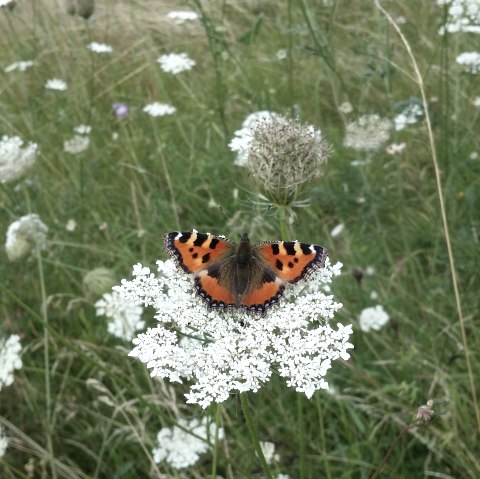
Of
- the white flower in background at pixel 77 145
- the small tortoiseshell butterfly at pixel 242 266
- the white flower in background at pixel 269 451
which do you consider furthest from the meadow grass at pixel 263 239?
the small tortoiseshell butterfly at pixel 242 266

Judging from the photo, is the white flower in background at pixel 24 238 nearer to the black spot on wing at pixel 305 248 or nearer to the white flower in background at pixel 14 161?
the white flower in background at pixel 14 161

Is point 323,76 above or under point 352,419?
above

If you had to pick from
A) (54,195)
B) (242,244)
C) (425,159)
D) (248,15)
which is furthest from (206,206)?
(248,15)

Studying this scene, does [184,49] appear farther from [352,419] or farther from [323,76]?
[352,419]

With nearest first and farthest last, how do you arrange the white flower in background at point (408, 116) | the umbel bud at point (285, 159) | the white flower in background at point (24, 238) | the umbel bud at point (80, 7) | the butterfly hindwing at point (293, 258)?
the butterfly hindwing at point (293, 258)
the umbel bud at point (285, 159)
the white flower in background at point (24, 238)
the white flower in background at point (408, 116)
the umbel bud at point (80, 7)

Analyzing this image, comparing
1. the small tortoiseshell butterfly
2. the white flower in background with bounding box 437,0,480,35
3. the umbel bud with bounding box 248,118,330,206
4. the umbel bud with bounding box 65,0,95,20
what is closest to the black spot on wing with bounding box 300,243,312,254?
the small tortoiseshell butterfly

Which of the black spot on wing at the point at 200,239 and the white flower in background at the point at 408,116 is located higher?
the black spot on wing at the point at 200,239

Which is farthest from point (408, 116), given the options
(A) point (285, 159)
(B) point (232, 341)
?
(B) point (232, 341)
